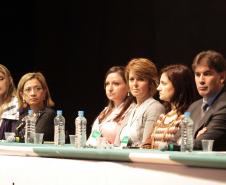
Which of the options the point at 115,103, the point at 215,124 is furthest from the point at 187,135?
the point at 115,103

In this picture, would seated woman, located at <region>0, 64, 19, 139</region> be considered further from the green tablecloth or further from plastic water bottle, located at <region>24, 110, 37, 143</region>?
the green tablecloth

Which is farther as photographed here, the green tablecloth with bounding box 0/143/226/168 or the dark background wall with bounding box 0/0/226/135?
the dark background wall with bounding box 0/0/226/135

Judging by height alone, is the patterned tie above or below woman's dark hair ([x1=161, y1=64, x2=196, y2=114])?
below

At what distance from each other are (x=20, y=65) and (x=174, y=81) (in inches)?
130

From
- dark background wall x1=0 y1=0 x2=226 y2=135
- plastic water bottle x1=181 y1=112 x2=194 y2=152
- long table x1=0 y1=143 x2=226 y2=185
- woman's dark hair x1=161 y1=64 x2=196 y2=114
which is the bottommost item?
long table x1=0 y1=143 x2=226 y2=185

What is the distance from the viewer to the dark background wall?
15.1 ft

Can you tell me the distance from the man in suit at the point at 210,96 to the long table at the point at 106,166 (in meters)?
0.53

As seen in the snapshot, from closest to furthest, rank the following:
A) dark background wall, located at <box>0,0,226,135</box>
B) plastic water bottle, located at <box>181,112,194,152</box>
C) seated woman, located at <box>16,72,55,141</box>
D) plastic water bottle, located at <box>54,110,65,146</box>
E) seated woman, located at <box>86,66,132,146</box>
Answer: plastic water bottle, located at <box>181,112,194,152</box> → plastic water bottle, located at <box>54,110,65,146</box> → seated woman, located at <box>86,66,132,146</box> → seated woman, located at <box>16,72,55,141</box> → dark background wall, located at <box>0,0,226,135</box>

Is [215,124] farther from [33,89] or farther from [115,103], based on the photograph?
[33,89]

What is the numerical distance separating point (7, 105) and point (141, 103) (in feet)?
4.75

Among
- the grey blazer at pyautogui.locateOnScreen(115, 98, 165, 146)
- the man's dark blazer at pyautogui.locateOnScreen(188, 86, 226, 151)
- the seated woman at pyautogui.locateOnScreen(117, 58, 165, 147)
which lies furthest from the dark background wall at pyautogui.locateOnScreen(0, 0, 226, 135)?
the man's dark blazer at pyautogui.locateOnScreen(188, 86, 226, 151)

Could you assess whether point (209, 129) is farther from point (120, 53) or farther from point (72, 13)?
point (72, 13)

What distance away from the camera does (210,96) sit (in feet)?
10.3

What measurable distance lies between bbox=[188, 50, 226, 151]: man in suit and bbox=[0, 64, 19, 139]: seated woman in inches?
73.3
